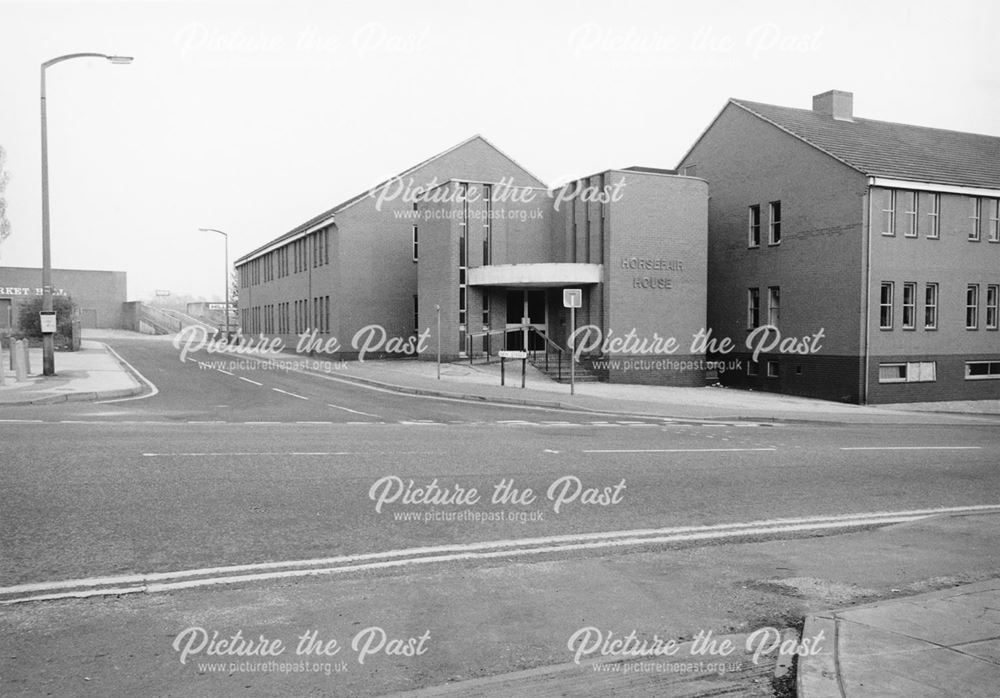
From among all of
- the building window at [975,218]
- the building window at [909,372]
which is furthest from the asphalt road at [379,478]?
the building window at [975,218]

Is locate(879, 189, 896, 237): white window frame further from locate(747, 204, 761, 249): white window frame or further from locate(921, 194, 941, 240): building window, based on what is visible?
locate(747, 204, 761, 249): white window frame

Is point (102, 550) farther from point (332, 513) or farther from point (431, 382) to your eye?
point (431, 382)

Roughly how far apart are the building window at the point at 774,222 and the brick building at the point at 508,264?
2812 mm

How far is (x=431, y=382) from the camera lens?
26.8 m

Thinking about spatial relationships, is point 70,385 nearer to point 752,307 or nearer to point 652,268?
point 652,268

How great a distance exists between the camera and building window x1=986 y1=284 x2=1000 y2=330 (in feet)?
101

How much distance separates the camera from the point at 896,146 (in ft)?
105

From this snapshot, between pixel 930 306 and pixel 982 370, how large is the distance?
3752 millimetres

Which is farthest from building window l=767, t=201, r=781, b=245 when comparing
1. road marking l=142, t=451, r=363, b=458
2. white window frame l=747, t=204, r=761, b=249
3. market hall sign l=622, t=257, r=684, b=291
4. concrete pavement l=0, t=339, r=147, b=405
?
road marking l=142, t=451, r=363, b=458

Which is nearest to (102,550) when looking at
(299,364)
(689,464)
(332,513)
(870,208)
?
(332,513)

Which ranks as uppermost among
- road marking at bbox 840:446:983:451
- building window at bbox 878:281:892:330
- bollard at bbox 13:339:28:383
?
building window at bbox 878:281:892:330

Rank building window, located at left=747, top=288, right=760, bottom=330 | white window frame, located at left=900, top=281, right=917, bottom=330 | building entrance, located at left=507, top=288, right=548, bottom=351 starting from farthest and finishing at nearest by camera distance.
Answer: building entrance, located at left=507, top=288, right=548, bottom=351 < building window, located at left=747, top=288, right=760, bottom=330 < white window frame, located at left=900, top=281, right=917, bottom=330

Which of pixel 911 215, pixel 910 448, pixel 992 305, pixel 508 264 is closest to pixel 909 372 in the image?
pixel 992 305

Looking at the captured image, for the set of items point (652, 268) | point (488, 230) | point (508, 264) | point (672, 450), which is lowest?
point (672, 450)
